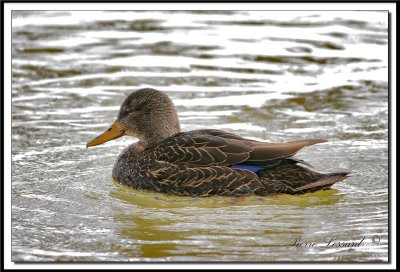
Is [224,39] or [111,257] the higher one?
[224,39]

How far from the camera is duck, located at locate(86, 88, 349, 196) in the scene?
9.31 metres

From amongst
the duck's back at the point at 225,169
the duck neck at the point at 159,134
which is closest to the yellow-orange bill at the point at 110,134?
the duck neck at the point at 159,134

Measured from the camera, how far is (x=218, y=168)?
9.47 metres

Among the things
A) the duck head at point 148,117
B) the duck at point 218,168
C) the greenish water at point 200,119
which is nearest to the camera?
the greenish water at point 200,119

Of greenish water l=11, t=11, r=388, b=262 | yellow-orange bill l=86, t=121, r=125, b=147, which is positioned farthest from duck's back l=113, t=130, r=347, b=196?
yellow-orange bill l=86, t=121, r=125, b=147

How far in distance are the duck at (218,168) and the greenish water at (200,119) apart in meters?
0.16

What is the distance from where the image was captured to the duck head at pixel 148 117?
10.3m

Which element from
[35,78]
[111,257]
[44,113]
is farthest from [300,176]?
[35,78]

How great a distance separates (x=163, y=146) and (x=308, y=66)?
529cm

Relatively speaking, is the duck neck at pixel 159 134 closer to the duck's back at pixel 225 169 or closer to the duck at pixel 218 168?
the duck at pixel 218 168

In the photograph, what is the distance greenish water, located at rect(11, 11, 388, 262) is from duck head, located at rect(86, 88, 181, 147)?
0.65 metres

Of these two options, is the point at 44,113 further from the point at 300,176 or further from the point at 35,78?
the point at 300,176

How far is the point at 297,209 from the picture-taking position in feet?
29.8

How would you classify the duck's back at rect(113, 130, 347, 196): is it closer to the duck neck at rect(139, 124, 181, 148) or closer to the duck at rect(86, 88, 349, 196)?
the duck at rect(86, 88, 349, 196)
